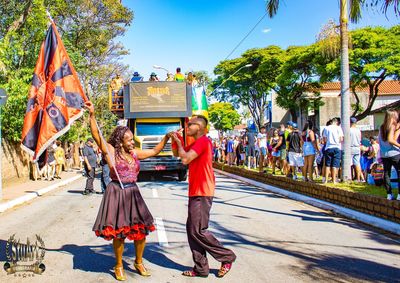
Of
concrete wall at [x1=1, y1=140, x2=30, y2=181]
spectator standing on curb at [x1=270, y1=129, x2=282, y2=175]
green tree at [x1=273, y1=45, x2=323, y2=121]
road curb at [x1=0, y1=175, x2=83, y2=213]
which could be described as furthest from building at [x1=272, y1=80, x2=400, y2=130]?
road curb at [x1=0, y1=175, x2=83, y2=213]

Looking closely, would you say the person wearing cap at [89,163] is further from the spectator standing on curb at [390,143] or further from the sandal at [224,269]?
the sandal at [224,269]

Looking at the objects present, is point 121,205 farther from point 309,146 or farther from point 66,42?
point 66,42

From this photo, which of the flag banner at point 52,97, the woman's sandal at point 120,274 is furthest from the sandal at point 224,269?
the flag banner at point 52,97

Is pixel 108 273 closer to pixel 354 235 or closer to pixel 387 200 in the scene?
pixel 354 235

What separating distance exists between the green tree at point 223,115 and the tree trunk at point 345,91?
204 feet

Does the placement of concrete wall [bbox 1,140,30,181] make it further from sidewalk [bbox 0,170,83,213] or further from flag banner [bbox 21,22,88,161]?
flag banner [bbox 21,22,88,161]

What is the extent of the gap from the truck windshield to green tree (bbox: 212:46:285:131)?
23248mm

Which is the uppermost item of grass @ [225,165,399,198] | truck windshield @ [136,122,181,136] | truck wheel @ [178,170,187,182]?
truck windshield @ [136,122,181,136]

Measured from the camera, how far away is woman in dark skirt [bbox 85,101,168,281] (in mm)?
4742

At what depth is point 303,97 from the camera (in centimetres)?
4122

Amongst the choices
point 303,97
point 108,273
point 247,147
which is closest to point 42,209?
point 108,273

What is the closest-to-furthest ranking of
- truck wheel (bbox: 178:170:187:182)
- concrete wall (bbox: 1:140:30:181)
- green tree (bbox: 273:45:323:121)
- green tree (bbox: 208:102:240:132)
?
truck wheel (bbox: 178:170:187:182) < concrete wall (bbox: 1:140:30:181) < green tree (bbox: 273:45:323:121) < green tree (bbox: 208:102:240:132)

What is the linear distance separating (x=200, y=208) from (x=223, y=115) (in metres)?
69.3

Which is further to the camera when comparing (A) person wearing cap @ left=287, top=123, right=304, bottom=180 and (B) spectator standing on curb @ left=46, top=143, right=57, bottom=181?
(B) spectator standing on curb @ left=46, top=143, right=57, bottom=181
